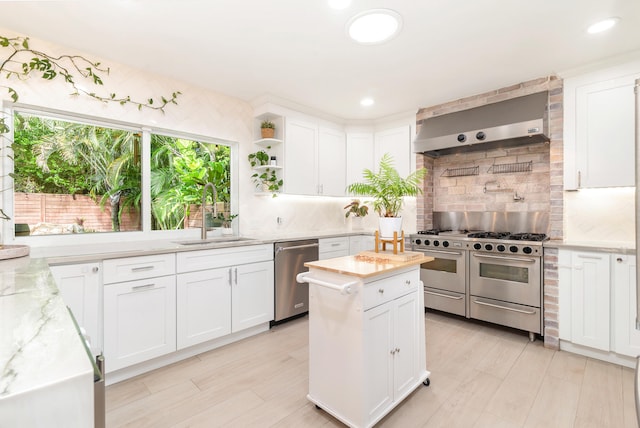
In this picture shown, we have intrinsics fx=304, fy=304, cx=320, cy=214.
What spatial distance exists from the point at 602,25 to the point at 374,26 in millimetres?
1704

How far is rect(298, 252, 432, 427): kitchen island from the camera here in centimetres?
166

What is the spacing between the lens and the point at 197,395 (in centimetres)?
211

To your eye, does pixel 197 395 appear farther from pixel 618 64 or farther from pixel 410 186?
pixel 618 64

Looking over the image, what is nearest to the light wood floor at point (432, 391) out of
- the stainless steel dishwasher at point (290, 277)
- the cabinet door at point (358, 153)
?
the stainless steel dishwasher at point (290, 277)

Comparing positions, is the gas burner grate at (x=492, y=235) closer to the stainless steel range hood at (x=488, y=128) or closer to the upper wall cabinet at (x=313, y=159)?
the stainless steel range hood at (x=488, y=128)

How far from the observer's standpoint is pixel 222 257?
2.83 meters

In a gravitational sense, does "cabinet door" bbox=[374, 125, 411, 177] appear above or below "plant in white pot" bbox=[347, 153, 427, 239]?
above

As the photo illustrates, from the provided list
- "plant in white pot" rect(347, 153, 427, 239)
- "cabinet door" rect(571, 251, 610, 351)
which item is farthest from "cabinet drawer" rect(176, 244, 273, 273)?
"cabinet door" rect(571, 251, 610, 351)

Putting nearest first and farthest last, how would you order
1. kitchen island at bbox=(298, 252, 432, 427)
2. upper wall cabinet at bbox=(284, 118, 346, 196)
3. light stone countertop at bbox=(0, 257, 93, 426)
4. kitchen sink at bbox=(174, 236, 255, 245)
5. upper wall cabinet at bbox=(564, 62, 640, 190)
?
light stone countertop at bbox=(0, 257, 93, 426) → kitchen island at bbox=(298, 252, 432, 427) → upper wall cabinet at bbox=(564, 62, 640, 190) → kitchen sink at bbox=(174, 236, 255, 245) → upper wall cabinet at bbox=(284, 118, 346, 196)

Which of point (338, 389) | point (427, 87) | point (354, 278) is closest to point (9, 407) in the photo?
point (354, 278)

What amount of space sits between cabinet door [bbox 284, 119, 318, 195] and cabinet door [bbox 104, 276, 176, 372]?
185cm

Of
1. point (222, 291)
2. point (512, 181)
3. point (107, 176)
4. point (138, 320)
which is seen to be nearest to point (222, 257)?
point (222, 291)

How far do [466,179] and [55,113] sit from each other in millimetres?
4353

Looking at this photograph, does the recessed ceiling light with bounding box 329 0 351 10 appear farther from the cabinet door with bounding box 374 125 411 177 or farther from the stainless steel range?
the stainless steel range
